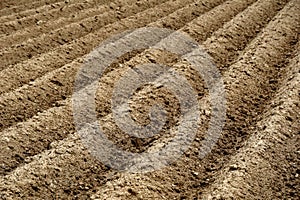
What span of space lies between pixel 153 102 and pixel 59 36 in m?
2.72

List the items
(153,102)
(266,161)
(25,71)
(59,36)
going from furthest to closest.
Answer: (59,36), (25,71), (153,102), (266,161)

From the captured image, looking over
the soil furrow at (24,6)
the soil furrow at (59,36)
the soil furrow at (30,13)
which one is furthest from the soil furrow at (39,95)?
the soil furrow at (24,6)

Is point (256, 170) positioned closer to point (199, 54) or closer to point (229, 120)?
point (229, 120)

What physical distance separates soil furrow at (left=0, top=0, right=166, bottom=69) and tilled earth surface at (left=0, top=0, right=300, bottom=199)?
0.02 metres

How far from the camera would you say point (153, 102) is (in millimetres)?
4957

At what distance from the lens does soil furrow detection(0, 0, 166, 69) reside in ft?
20.8

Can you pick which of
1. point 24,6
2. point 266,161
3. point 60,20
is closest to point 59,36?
point 60,20

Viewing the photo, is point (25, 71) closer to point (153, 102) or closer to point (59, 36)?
point (59, 36)

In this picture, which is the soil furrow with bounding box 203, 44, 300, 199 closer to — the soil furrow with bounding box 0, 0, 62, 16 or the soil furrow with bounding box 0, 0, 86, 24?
the soil furrow with bounding box 0, 0, 86, 24

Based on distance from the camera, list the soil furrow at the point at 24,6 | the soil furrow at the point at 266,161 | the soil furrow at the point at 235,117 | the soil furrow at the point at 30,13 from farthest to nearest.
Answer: the soil furrow at the point at 24,6, the soil furrow at the point at 30,13, the soil furrow at the point at 235,117, the soil furrow at the point at 266,161

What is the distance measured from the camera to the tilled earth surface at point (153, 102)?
12.3 ft

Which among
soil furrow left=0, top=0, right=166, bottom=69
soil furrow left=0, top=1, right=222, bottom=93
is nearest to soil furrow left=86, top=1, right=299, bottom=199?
soil furrow left=0, top=1, right=222, bottom=93

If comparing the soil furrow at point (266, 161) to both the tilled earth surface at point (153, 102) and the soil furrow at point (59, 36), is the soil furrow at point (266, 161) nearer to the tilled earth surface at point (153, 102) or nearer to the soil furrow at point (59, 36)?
the tilled earth surface at point (153, 102)

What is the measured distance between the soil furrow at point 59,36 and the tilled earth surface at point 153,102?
0.05 ft
